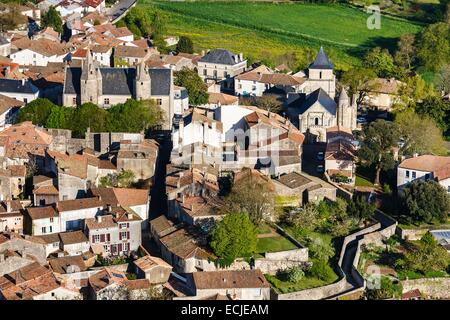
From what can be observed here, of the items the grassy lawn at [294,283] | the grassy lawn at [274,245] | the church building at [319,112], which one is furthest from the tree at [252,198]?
the church building at [319,112]

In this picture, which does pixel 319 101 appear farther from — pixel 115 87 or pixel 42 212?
pixel 42 212

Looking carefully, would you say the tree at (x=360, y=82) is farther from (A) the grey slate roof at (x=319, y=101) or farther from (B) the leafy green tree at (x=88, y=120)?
(B) the leafy green tree at (x=88, y=120)

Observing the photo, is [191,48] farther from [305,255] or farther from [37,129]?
[305,255]

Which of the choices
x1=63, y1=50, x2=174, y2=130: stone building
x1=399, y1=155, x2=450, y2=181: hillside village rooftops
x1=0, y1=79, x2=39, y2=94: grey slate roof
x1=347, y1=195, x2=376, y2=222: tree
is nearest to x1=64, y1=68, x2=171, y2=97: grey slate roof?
x1=63, y1=50, x2=174, y2=130: stone building

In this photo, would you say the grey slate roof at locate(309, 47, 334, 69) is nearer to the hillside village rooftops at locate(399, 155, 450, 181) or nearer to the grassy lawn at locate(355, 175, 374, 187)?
the grassy lawn at locate(355, 175, 374, 187)

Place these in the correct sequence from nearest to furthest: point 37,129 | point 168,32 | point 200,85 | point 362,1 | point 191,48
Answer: point 37,129
point 200,85
point 191,48
point 168,32
point 362,1

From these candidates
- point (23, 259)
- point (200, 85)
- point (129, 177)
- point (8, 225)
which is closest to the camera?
point (23, 259)
